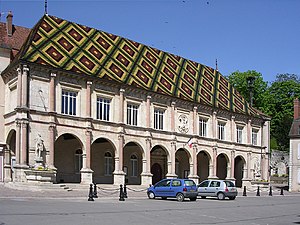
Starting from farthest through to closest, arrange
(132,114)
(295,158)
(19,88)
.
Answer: (295,158) → (132,114) → (19,88)

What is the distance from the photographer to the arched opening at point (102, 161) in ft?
122

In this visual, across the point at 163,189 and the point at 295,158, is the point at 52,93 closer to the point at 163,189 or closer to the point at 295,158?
the point at 163,189

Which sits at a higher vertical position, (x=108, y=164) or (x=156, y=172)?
(x=108, y=164)

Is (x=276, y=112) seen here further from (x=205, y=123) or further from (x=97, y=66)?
(x=97, y=66)

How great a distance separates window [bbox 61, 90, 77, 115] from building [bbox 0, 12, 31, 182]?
4.25m

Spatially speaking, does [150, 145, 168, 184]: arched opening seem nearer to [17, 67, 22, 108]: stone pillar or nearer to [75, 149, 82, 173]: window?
[75, 149, 82, 173]: window

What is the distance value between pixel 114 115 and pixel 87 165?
464cm

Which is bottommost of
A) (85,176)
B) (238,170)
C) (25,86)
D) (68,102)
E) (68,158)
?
(238,170)

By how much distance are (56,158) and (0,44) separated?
8.86 metres

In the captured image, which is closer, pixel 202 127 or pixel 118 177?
pixel 118 177

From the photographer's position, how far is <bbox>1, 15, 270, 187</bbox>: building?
30.9 m

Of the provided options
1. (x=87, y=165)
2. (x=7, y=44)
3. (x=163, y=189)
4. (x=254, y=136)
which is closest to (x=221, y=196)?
(x=163, y=189)

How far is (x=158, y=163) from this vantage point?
43969mm

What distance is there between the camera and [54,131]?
31.5 metres
